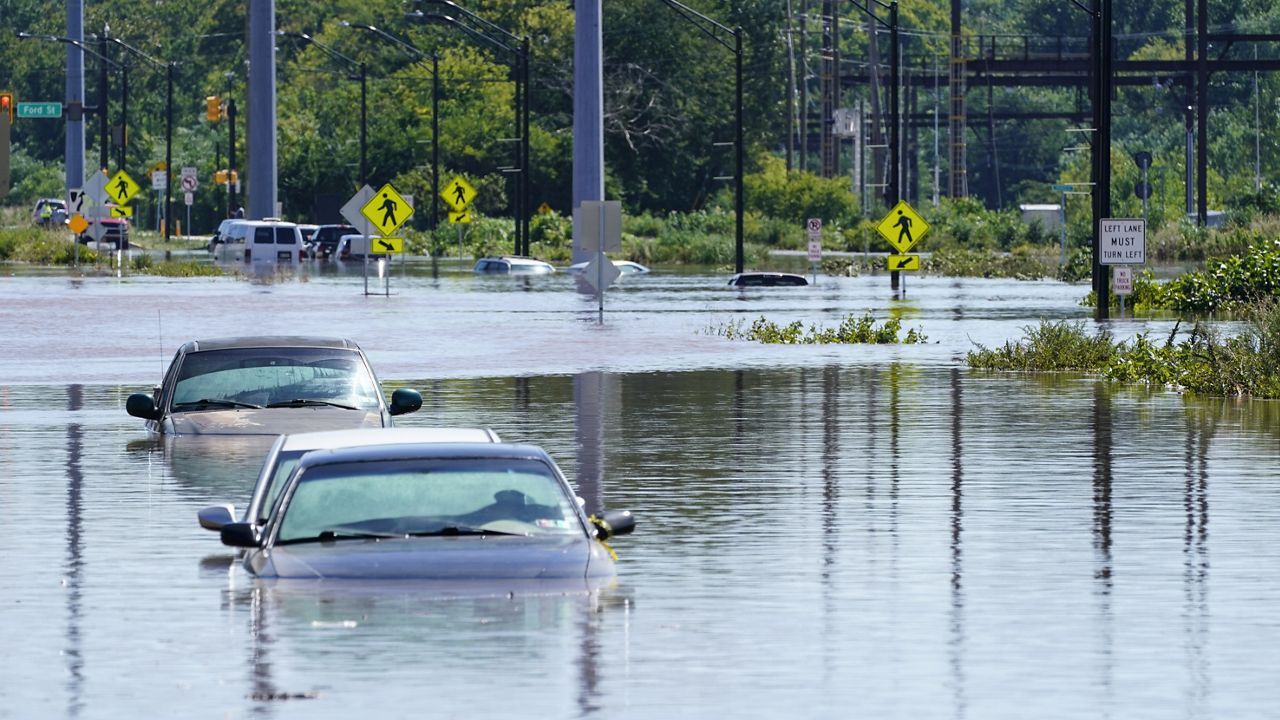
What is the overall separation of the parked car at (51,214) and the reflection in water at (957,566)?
A: 91.7 metres

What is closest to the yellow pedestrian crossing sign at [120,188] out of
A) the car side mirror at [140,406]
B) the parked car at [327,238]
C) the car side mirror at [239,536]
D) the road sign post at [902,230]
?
the parked car at [327,238]

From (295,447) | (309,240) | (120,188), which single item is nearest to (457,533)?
(295,447)

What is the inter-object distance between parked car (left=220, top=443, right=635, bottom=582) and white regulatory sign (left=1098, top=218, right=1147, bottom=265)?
3342cm

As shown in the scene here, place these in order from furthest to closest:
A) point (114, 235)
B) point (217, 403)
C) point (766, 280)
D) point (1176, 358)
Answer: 1. point (114, 235)
2. point (766, 280)
3. point (1176, 358)
4. point (217, 403)

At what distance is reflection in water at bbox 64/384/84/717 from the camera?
10916mm

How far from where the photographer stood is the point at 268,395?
20203 millimetres

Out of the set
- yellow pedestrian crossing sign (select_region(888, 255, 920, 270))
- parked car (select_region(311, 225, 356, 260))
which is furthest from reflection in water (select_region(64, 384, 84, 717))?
parked car (select_region(311, 225, 356, 260))

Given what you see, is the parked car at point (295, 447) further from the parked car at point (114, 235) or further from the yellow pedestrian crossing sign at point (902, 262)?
the parked car at point (114, 235)

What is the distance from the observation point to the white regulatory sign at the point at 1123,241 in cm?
4509

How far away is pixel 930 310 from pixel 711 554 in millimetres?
42263

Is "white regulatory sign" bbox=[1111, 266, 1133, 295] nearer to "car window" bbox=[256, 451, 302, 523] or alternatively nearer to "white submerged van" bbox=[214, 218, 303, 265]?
"car window" bbox=[256, 451, 302, 523]

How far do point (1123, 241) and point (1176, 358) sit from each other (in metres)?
12.0

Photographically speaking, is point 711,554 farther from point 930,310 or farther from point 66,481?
point 930,310

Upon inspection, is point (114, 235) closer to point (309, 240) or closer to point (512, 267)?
point (309, 240)
